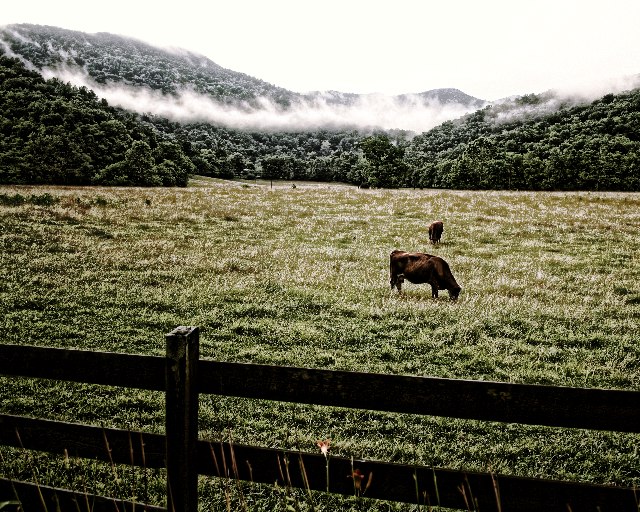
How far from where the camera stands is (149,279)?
549 inches

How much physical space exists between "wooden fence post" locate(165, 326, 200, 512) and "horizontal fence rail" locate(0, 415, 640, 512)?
0.13 meters

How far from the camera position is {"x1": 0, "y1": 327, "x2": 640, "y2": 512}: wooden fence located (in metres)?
2.61

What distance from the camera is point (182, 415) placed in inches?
112

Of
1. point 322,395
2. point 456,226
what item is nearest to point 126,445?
point 322,395

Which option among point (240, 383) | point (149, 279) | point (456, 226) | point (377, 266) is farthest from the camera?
point (456, 226)

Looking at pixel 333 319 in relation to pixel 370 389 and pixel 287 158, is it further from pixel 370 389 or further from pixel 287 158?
pixel 287 158

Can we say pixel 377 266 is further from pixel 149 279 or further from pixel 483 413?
pixel 483 413

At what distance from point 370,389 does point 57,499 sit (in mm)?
2360

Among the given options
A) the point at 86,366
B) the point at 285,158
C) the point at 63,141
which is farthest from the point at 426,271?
the point at 285,158

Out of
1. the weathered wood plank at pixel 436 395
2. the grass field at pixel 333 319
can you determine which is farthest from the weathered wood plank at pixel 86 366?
the grass field at pixel 333 319

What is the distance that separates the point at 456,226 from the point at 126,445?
26248mm

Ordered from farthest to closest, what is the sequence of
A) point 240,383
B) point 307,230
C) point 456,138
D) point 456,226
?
point 456,138 → point 456,226 → point 307,230 → point 240,383

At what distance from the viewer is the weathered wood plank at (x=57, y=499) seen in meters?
3.14

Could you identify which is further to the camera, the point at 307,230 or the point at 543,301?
the point at 307,230
